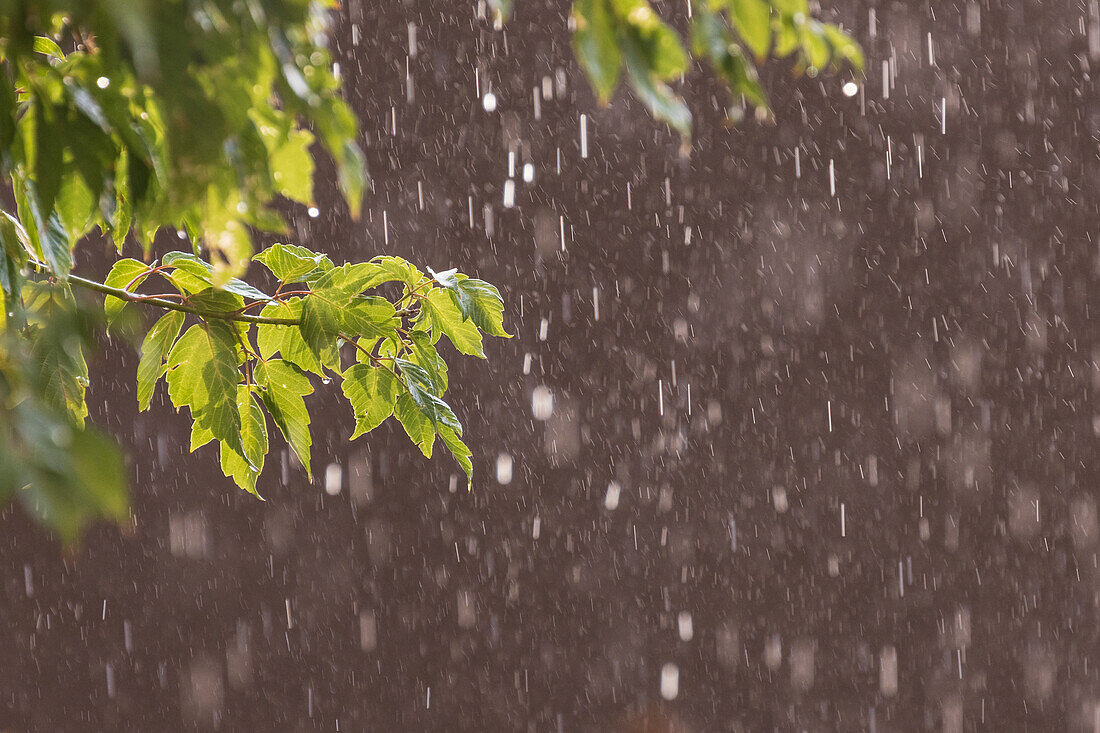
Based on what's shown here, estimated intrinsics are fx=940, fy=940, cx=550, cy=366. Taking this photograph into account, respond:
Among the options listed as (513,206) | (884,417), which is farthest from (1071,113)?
(513,206)

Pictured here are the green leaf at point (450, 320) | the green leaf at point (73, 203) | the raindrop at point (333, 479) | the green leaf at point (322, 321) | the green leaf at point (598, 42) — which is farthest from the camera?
the raindrop at point (333, 479)

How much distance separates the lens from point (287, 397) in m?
0.93

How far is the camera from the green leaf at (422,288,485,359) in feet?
3.29

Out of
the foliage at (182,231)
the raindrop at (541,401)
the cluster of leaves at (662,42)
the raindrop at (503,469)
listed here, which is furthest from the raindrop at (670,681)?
the cluster of leaves at (662,42)

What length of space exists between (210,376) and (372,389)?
0.16m

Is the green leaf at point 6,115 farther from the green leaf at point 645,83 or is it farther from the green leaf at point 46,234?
the green leaf at point 645,83

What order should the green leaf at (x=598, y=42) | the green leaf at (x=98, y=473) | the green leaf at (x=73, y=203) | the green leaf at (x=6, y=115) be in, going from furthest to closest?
the green leaf at (x=73, y=203) < the green leaf at (x=6, y=115) < the green leaf at (x=598, y=42) < the green leaf at (x=98, y=473)

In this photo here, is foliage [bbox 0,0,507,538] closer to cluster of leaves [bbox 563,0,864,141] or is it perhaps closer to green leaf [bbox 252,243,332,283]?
green leaf [bbox 252,243,332,283]

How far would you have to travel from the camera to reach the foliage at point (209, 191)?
404mm

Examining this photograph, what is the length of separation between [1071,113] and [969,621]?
172 centimetres

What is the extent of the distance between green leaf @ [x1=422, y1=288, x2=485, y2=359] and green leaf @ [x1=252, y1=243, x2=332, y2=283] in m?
0.12

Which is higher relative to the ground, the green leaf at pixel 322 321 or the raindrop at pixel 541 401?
the green leaf at pixel 322 321

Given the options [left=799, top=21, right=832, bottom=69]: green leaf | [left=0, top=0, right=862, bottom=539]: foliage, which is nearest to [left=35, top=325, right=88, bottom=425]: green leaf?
[left=0, top=0, right=862, bottom=539]: foliage

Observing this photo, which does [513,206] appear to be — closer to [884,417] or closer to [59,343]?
[884,417]
